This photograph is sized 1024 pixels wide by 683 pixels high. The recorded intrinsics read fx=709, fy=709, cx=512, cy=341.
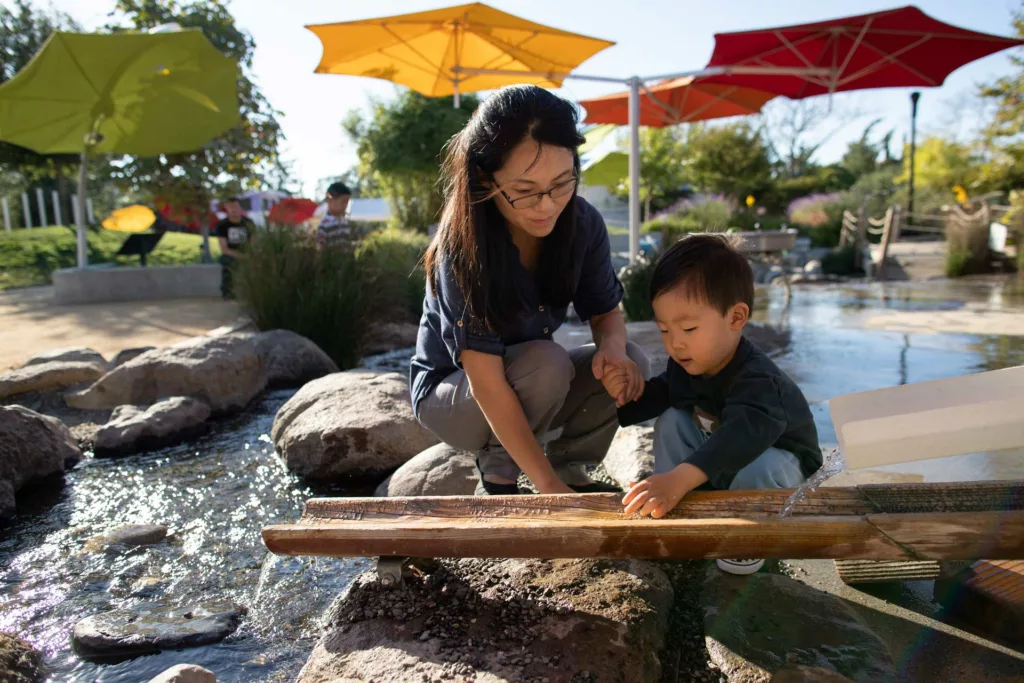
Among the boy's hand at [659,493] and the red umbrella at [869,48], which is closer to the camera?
the boy's hand at [659,493]

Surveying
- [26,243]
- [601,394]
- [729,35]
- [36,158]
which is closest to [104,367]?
[601,394]

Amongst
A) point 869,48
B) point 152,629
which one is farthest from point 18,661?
point 869,48

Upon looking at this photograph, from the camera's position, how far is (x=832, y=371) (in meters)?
4.59

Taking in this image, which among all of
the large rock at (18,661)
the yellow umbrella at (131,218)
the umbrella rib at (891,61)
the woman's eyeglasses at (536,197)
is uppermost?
the umbrella rib at (891,61)

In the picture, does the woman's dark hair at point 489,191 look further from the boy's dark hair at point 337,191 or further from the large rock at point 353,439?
the boy's dark hair at point 337,191

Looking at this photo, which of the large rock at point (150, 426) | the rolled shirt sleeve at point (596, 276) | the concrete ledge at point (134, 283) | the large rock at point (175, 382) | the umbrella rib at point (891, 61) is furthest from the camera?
the concrete ledge at point (134, 283)

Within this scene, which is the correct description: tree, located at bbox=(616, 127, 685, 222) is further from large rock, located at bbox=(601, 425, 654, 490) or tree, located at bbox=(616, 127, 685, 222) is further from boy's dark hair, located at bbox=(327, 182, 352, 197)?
large rock, located at bbox=(601, 425, 654, 490)

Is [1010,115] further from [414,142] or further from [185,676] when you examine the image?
→ [185,676]

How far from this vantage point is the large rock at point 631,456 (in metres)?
2.46

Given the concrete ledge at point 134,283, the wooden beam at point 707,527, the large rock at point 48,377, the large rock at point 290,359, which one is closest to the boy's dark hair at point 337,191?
the large rock at point 290,359

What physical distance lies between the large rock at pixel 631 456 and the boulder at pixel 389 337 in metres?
3.33

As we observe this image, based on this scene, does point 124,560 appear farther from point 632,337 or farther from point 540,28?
point 540,28

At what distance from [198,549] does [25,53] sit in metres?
16.7

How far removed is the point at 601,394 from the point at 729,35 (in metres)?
6.75
